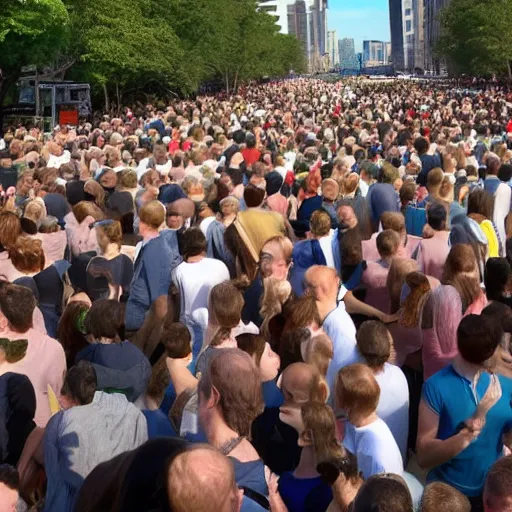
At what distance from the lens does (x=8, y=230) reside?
23.4 ft

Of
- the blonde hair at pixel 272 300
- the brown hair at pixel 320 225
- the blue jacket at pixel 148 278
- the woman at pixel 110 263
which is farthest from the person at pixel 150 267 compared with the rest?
the brown hair at pixel 320 225

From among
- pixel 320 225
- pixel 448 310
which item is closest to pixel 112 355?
pixel 448 310

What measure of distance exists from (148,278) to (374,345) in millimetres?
2539

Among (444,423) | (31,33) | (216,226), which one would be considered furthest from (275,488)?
(31,33)

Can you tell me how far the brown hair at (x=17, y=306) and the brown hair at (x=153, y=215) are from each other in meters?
1.94

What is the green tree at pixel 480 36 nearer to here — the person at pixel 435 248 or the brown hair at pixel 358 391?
the person at pixel 435 248

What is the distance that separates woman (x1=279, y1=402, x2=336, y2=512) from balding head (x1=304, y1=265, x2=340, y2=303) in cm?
178

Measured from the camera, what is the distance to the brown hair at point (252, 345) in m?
4.97

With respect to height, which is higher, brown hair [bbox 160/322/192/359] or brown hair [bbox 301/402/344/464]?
brown hair [bbox 160/322/192/359]

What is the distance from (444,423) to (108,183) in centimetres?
692

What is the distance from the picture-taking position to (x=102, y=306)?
496 centimetres

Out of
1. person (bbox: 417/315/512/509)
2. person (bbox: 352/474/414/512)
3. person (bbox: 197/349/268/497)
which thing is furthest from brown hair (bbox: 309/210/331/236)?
person (bbox: 352/474/414/512)

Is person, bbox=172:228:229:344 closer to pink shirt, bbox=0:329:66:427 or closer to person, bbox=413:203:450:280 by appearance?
pink shirt, bbox=0:329:66:427

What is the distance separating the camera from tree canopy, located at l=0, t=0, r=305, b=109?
1268 inches
